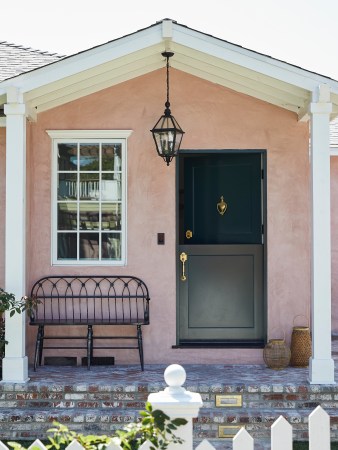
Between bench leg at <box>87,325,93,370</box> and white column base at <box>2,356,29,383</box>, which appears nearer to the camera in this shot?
white column base at <box>2,356,29,383</box>

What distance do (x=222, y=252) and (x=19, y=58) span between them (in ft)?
14.9

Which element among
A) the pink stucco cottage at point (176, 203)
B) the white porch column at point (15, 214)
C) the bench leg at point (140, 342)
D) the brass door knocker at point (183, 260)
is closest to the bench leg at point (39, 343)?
the pink stucco cottage at point (176, 203)

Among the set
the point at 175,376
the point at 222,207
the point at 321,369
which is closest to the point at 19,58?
the point at 222,207

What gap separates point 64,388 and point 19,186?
6.82 feet

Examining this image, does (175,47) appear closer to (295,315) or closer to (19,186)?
(19,186)

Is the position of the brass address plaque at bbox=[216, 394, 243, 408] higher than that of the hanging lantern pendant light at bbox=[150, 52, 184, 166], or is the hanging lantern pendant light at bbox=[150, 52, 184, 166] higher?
the hanging lantern pendant light at bbox=[150, 52, 184, 166]

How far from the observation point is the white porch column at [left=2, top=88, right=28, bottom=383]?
7375 mm

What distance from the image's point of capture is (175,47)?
778 cm

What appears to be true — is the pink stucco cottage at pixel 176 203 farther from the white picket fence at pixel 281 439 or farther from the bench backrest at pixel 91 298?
the white picket fence at pixel 281 439

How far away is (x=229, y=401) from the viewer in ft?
23.4

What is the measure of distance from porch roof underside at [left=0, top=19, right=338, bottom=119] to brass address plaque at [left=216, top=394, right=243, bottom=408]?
10.3 ft

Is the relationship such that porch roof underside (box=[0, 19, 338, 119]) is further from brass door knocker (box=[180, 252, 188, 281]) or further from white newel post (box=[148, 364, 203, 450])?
white newel post (box=[148, 364, 203, 450])

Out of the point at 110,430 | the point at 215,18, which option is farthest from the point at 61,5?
the point at 110,430

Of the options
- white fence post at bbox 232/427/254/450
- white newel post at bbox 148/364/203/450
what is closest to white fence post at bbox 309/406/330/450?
white fence post at bbox 232/427/254/450
